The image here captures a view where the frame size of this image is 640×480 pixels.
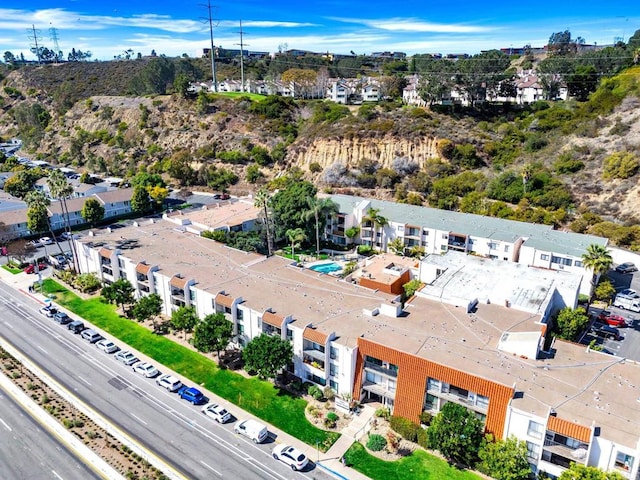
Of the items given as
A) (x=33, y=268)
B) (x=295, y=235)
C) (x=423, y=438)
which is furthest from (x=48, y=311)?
(x=423, y=438)

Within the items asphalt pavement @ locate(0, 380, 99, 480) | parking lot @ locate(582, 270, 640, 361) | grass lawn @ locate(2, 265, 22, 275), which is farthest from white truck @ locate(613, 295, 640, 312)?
grass lawn @ locate(2, 265, 22, 275)

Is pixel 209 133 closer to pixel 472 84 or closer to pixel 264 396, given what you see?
pixel 472 84

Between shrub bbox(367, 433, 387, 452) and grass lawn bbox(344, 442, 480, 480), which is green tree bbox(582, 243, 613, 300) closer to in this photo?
grass lawn bbox(344, 442, 480, 480)

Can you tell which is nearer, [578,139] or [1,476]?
[1,476]

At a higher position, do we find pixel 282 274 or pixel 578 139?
pixel 578 139

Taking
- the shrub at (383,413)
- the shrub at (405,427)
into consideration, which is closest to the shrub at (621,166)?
the shrub at (383,413)

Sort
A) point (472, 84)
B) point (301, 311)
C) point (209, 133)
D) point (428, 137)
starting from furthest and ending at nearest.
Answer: point (209, 133), point (472, 84), point (428, 137), point (301, 311)

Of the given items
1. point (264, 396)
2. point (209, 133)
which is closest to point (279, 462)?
point (264, 396)
